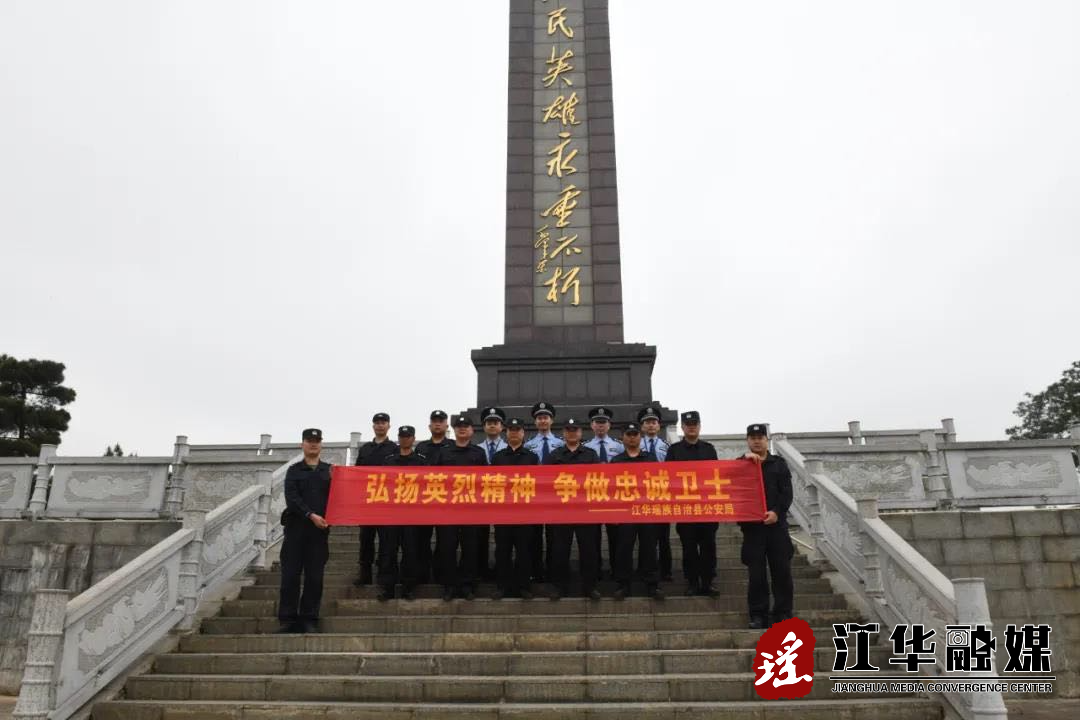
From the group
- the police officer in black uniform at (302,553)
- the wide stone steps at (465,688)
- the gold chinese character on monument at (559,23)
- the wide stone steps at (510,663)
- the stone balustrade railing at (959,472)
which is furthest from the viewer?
the gold chinese character on monument at (559,23)

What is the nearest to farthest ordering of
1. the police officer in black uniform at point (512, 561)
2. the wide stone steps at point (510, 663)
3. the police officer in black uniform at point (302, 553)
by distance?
the wide stone steps at point (510, 663)
the police officer in black uniform at point (302, 553)
the police officer in black uniform at point (512, 561)

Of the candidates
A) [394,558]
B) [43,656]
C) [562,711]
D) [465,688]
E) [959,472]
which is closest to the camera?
[562,711]

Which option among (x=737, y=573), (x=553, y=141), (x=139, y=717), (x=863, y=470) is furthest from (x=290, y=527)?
(x=553, y=141)

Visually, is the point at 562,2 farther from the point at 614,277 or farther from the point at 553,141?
the point at 614,277

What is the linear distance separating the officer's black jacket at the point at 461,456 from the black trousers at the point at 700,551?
5.67ft

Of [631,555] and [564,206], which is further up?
[564,206]

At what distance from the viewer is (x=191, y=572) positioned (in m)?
5.83

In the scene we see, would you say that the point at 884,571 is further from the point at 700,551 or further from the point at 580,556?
the point at 580,556

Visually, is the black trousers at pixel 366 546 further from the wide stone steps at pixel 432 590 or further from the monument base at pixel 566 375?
the monument base at pixel 566 375

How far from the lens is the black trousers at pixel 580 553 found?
583 cm

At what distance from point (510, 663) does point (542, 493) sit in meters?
1.42

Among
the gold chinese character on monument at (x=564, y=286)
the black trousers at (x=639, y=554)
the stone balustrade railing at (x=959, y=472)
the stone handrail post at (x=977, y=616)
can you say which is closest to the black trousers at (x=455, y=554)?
the black trousers at (x=639, y=554)

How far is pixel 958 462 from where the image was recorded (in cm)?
739

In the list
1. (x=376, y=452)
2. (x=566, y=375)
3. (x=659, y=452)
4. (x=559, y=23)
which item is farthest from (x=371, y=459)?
(x=559, y=23)
